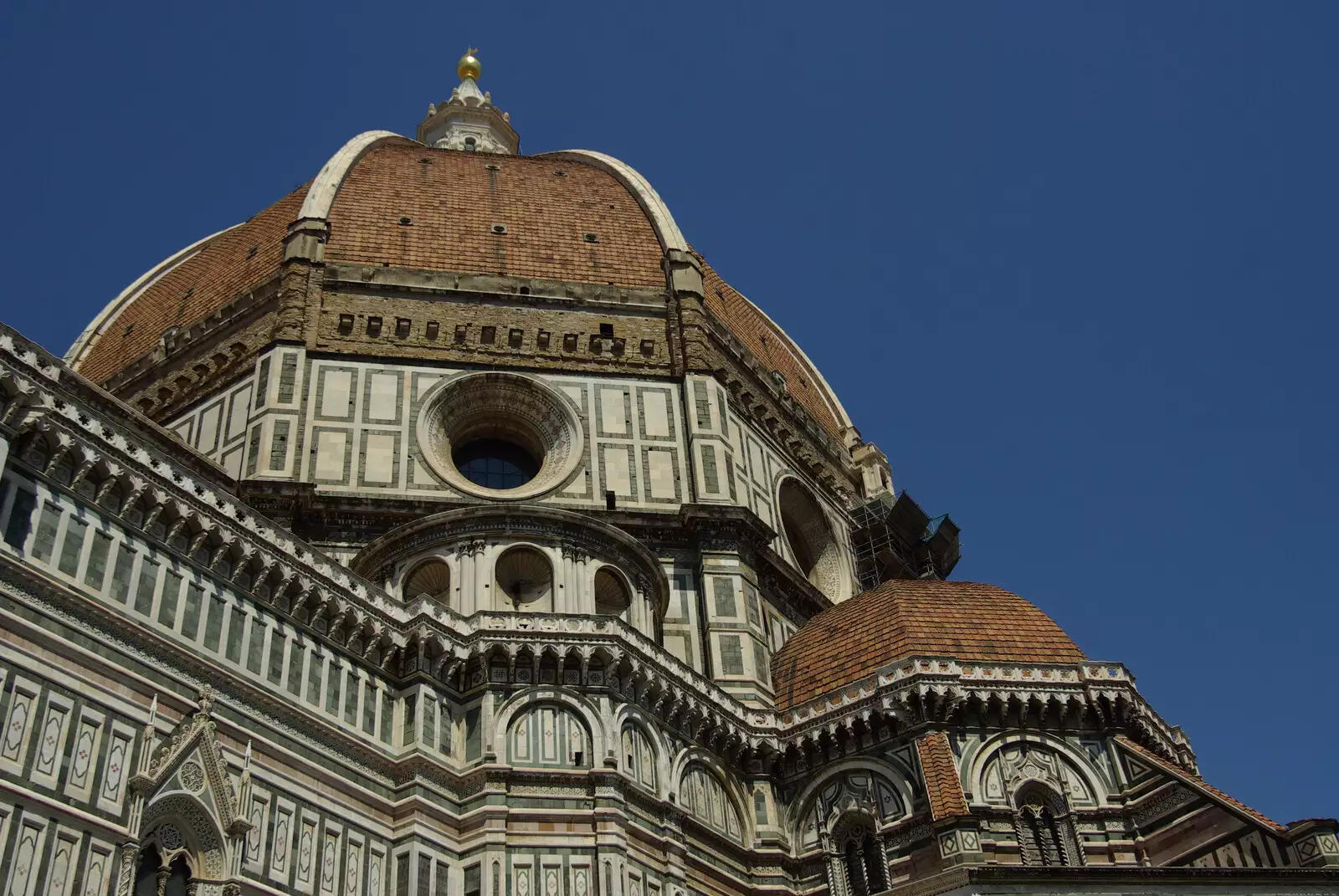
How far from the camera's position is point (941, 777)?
89.4 ft

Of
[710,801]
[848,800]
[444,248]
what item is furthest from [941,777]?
[444,248]

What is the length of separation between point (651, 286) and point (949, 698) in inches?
615

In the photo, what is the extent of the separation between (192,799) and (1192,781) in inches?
707

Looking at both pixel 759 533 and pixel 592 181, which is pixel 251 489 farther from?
pixel 592 181

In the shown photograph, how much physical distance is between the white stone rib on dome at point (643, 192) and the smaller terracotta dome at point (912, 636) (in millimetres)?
12942

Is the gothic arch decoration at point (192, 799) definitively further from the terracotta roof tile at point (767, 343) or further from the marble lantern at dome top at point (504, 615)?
the terracotta roof tile at point (767, 343)

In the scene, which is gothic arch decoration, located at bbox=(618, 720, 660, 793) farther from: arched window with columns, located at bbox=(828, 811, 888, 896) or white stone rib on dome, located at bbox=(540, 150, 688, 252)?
white stone rib on dome, located at bbox=(540, 150, 688, 252)

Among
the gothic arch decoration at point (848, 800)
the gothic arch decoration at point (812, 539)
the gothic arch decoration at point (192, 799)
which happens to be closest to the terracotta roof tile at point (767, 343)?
the gothic arch decoration at point (812, 539)

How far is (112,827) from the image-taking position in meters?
19.0

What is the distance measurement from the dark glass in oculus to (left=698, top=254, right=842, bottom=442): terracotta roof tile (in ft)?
24.4

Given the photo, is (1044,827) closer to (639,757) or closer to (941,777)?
(941,777)

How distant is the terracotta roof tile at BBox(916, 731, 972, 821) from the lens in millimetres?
26734

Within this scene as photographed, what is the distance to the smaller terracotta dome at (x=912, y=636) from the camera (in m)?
30.2

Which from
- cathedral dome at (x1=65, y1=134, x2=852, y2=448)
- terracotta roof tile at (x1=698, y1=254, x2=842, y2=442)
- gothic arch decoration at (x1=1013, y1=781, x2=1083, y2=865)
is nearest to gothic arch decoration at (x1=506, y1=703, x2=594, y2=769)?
gothic arch decoration at (x1=1013, y1=781, x2=1083, y2=865)
